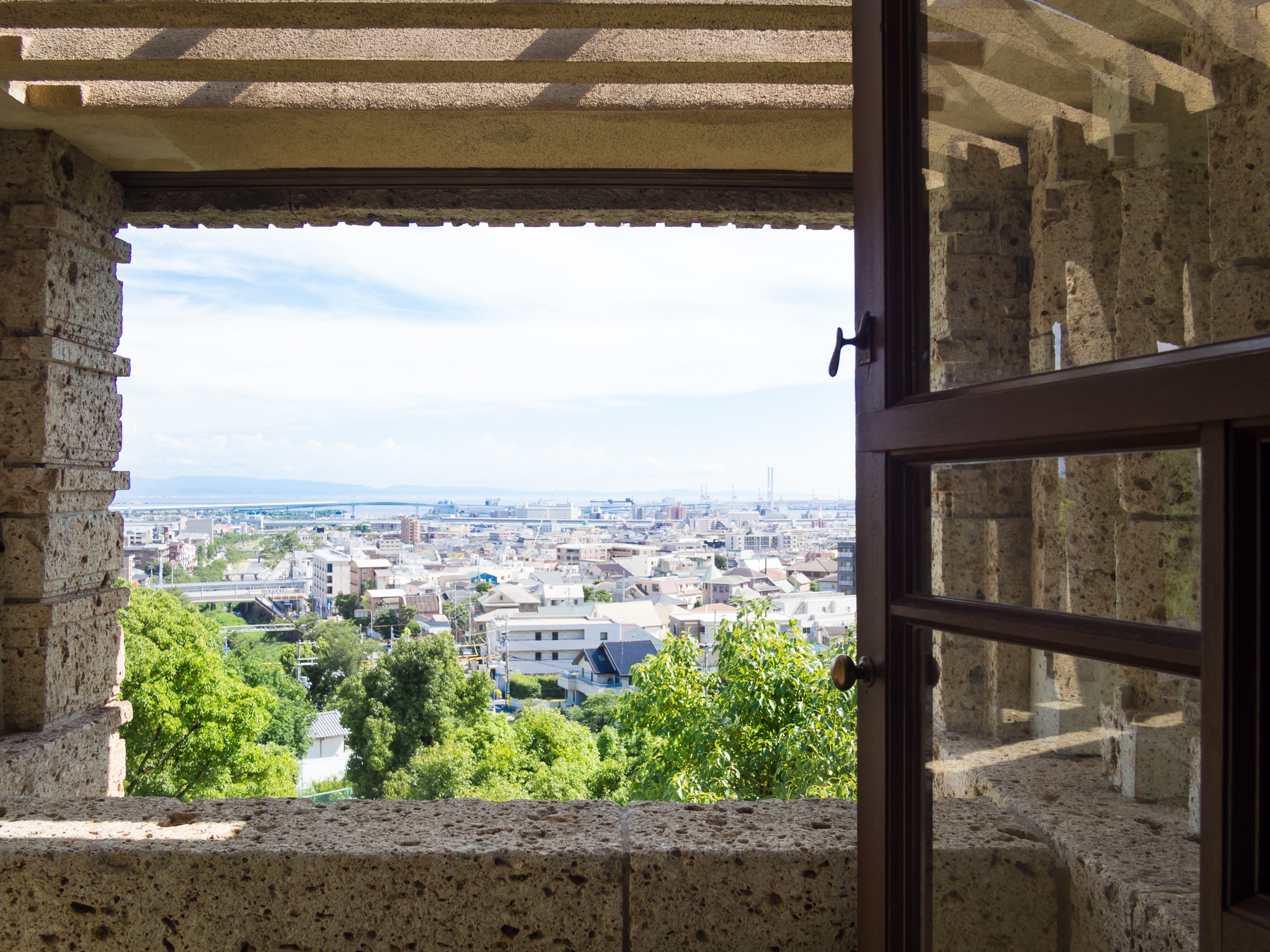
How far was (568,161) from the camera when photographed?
232 cm

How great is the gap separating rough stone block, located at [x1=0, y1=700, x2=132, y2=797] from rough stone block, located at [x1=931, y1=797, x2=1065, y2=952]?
205cm

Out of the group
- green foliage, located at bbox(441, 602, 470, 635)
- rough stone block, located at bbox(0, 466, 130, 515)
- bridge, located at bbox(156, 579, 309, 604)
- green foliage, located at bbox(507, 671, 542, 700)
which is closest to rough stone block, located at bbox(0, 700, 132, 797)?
rough stone block, located at bbox(0, 466, 130, 515)

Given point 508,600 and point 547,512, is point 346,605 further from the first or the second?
point 547,512

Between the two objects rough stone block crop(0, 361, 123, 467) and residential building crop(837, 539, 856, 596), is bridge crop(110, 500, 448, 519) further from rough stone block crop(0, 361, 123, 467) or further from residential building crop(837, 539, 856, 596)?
residential building crop(837, 539, 856, 596)

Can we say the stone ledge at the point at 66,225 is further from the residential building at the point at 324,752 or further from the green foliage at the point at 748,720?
the residential building at the point at 324,752

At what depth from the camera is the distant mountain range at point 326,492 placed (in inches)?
1609

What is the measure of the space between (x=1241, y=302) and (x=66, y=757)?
264 cm

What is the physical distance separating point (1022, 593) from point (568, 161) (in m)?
1.95

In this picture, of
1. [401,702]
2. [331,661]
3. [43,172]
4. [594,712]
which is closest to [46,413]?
[43,172]

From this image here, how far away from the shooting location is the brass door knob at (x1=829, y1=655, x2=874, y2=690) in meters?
0.99

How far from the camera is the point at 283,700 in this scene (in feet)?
53.2

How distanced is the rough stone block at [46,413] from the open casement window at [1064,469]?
218 cm

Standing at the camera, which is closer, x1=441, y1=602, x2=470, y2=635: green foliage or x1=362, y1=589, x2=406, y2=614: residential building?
x1=441, y1=602, x2=470, y2=635: green foliage

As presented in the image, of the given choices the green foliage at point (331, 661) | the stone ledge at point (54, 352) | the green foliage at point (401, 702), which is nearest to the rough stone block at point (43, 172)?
the stone ledge at point (54, 352)
